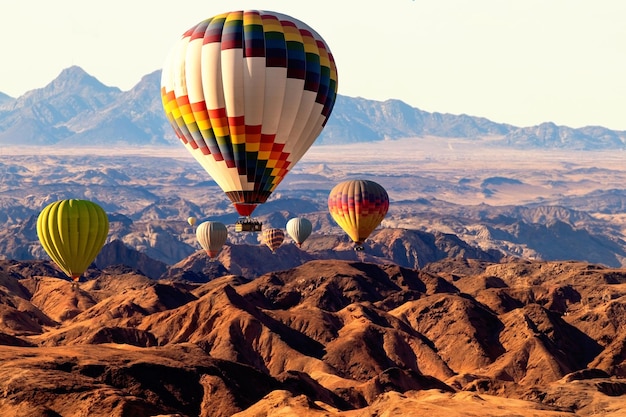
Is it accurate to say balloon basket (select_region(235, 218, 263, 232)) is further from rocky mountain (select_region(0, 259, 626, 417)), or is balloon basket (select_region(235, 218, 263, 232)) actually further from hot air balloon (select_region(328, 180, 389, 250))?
hot air balloon (select_region(328, 180, 389, 250))

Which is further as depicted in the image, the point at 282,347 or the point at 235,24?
the point at 282,347

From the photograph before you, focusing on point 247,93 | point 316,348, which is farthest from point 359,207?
point 247,93

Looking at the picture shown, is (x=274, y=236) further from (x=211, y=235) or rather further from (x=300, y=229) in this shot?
(x=211, y=235)

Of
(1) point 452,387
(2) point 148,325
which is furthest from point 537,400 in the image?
(2) point 148,325

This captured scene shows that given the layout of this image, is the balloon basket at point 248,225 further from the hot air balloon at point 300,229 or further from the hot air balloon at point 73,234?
the hot air balloon at point 300,229

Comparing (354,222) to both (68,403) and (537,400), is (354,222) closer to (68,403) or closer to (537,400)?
(537,400)

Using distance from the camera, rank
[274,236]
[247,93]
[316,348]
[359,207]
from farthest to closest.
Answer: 1. [274,236]
2. [316,348]
3. [359,207]
4. [247,93]
